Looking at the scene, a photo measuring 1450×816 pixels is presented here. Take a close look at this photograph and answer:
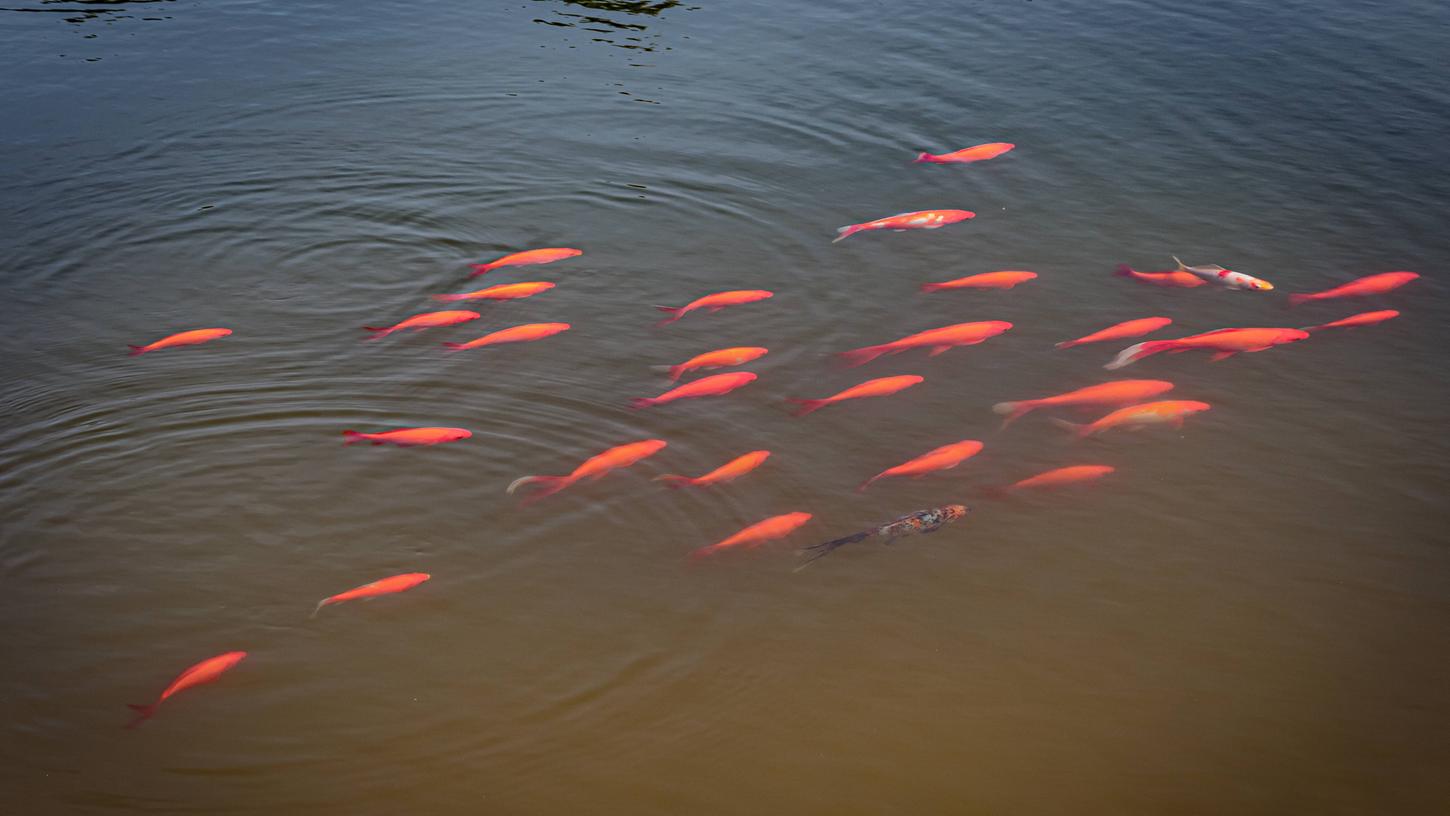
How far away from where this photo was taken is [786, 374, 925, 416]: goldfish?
23.5 feet

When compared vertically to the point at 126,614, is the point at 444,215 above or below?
above

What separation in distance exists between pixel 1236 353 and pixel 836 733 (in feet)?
15.0

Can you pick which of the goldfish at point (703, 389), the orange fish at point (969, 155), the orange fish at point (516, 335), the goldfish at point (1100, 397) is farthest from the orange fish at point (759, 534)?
the orange fish at point (969, 155)

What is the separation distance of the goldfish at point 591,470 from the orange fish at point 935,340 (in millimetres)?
1878

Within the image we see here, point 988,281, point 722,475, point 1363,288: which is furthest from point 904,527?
point 1363,288

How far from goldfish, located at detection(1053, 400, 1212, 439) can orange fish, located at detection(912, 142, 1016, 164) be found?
167 inches

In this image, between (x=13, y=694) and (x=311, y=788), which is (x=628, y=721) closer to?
(x=311, y=788)

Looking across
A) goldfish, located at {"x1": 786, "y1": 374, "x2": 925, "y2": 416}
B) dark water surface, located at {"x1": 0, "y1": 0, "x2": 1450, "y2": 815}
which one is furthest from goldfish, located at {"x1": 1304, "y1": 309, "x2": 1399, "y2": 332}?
goldfish, located at {"x1": 786, "y1": 374, "x2": 925, "y2": 416}

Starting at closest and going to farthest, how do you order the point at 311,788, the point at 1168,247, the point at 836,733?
the point at 311,788, the point at 836,733, the point at 1168,247

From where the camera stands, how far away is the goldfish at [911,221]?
920cm

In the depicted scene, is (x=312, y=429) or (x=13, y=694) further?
(x=312, y=429)

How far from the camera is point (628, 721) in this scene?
500cm

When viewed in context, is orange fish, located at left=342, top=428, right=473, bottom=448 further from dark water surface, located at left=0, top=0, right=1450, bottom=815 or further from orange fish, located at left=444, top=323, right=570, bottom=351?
orange fish, located at left=444, top=323, right=570, bottom=351

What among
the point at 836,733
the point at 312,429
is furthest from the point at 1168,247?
the point at 312,429
